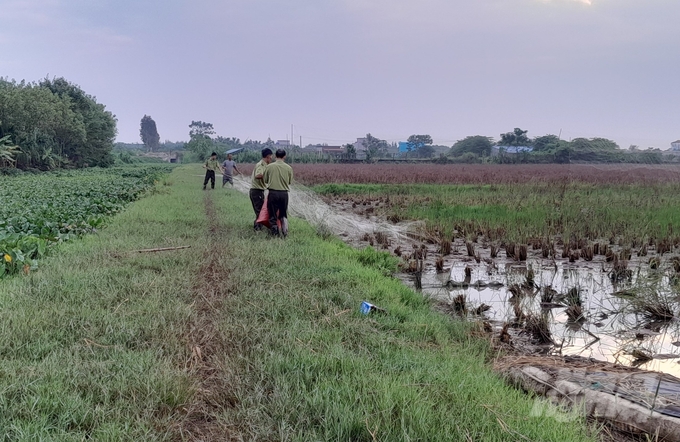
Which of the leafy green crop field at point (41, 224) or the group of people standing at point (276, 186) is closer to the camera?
the leafy green crop field at point (41, 224)

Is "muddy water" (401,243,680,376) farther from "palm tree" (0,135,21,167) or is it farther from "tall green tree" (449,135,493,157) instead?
"tall green tree" (449,135,493,157)

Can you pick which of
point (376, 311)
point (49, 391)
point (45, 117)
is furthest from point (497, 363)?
point (45, 117)

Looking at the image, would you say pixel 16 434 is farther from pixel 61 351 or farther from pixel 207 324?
pixel 207 324

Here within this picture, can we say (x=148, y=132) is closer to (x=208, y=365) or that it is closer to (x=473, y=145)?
(x=473, y=145)

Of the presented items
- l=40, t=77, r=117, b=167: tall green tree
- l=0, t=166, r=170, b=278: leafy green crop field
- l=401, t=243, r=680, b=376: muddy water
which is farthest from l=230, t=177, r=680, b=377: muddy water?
l=40, t=77, r=117, b=167: tall green tree

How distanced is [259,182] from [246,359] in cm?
662

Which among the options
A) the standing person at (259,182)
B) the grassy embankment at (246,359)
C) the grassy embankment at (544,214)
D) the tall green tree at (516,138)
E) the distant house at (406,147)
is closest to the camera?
the grassy embankment at (246,359)

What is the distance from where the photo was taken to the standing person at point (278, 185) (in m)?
8.90

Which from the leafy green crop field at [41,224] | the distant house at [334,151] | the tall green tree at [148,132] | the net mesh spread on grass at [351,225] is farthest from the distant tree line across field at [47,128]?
the tall green tree at [148,132]

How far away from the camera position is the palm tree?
2928 cm

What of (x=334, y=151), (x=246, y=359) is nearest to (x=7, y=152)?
(x=246, y=359)

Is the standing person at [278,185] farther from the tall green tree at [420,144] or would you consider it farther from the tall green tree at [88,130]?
the tall green tree at [420,144]

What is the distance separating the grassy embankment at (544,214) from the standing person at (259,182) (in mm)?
4514

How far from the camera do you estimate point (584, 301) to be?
6637 mm
